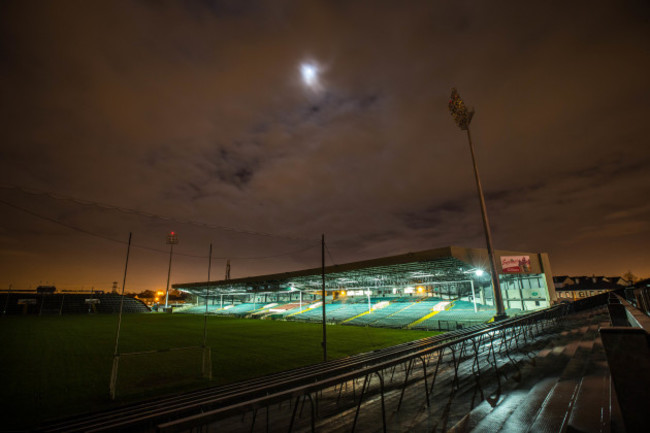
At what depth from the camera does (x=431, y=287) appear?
46.1 metres

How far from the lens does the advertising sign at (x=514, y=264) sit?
30.4m

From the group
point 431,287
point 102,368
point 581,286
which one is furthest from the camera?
point 581,286

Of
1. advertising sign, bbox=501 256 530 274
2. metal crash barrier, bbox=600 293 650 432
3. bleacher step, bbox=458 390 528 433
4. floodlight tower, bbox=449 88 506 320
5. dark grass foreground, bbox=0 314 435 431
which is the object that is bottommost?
dark grass foreground, bbox=0 314 435 431

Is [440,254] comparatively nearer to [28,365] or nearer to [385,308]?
[385,308]

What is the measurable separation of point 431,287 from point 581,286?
172 ft

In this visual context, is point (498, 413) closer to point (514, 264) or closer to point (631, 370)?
point (631, 370)

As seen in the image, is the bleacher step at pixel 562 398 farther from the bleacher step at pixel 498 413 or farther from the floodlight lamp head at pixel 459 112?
the floodlight lamp head at pixel 459 112

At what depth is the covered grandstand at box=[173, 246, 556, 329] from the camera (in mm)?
29047

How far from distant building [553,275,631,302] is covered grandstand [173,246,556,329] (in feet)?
120

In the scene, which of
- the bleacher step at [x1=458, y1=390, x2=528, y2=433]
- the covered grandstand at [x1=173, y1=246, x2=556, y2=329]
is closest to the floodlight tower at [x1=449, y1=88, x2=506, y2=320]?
the covered grandstand at [x1=173, y1=246, x2=556, y2=329]

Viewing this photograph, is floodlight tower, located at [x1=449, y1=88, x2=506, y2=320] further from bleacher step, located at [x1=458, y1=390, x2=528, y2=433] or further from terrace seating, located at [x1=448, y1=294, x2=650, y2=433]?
bleacher step, located at [x1=458, y1=390, x2=528, y2=433]

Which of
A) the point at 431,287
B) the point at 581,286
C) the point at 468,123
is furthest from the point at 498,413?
the point at 581,286

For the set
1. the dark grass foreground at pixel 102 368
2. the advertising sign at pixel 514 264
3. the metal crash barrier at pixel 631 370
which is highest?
the advertising sign at pixel 514 264

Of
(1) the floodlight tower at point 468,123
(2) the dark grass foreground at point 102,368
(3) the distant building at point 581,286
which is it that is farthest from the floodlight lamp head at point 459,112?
(3) the distant building at point 581,286
